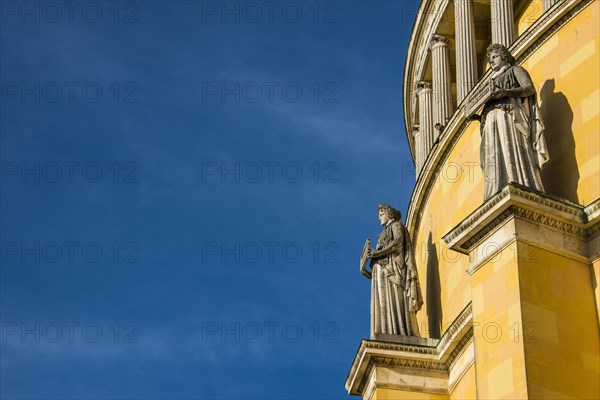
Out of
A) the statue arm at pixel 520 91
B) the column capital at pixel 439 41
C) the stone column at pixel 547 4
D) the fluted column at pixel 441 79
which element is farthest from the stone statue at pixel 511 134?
the column capital at pixel 439 41

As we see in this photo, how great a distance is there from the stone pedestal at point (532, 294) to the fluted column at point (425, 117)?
11029mm

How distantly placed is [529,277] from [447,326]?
21.3ft

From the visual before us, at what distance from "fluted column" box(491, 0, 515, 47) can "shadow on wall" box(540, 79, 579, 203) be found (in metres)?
4.08

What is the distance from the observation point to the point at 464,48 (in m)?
31.2

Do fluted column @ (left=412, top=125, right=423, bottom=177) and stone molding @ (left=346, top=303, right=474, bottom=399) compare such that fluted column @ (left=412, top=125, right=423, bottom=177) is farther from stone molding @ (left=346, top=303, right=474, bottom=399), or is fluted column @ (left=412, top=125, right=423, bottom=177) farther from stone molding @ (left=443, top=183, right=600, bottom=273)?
stone molding @ (left=443, top=183, right=600, bottom=273)

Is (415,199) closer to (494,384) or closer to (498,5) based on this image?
(498,5)

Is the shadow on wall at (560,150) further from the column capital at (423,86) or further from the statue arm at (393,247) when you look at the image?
the column capital at (423,86)

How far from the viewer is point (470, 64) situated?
30.8m

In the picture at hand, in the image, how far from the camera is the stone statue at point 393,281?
87.4 ft

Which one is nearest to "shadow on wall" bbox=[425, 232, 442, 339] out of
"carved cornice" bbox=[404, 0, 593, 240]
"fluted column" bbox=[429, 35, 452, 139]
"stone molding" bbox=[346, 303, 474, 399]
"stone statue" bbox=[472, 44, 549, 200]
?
Result: "stone molding" bbox=[346, 303, 474, 399]

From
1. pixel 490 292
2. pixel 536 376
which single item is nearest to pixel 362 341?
pixel 490 292

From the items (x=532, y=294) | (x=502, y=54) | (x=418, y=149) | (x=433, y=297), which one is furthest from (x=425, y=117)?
(x=532, y=294)

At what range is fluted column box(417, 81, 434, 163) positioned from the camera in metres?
33.4

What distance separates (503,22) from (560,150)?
6197 mm
